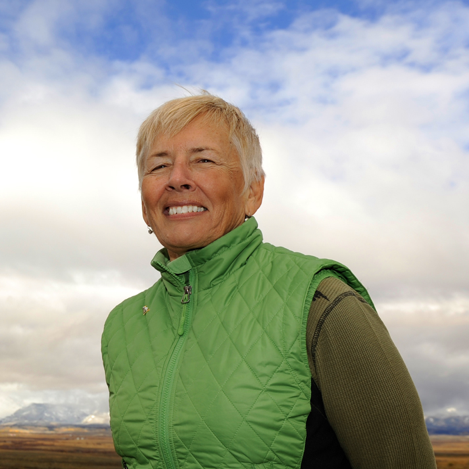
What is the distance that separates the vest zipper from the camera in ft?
7.38

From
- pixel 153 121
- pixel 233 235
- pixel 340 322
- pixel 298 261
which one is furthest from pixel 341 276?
pixel 153 121

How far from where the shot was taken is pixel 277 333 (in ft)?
7.19

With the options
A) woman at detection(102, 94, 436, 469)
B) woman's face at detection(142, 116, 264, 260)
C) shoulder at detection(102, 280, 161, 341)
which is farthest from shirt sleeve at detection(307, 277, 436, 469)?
shoulder at detection(102, 280, 161, 341)

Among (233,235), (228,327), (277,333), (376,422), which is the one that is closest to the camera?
(376,422)

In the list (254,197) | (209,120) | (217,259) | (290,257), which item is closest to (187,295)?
(217,259)

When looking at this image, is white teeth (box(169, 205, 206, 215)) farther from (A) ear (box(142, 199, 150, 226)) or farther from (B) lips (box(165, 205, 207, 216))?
(A) ear (box(142, 199, 150, 226))

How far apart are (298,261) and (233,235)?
0.40m

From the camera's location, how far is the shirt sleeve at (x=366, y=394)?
6.70 feet

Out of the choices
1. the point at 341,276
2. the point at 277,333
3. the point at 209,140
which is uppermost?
the point at 209,140

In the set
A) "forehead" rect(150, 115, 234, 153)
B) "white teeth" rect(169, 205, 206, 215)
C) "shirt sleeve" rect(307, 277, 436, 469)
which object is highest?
"forehead" rect(150, 115, 234, 153)

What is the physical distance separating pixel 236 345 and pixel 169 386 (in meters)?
0.42

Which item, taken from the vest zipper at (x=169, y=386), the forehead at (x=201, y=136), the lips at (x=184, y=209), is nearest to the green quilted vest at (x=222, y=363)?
the vest zipper at (x=169, y=386)

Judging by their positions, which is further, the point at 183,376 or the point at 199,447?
the point at 183,376

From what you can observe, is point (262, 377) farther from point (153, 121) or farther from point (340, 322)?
point (153, 121)
